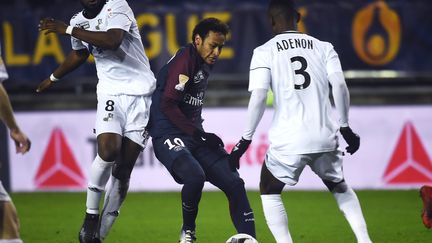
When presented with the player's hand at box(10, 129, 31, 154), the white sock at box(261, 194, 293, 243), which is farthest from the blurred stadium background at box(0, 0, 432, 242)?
the player's hand at box(10, 129, 31, 154)

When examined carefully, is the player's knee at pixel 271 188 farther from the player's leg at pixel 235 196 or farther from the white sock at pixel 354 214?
the player's leg at pixel 235 196

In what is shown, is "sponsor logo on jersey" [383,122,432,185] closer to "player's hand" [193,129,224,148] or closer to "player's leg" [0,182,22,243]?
"player's hand" [193,129,224,148]

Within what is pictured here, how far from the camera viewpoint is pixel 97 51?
7.53 metres

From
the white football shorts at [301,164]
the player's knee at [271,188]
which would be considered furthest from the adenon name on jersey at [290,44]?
the player's knee at [271,188]

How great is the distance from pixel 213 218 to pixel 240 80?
444 cm

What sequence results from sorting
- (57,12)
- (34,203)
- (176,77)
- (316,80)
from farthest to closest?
(57,12) → (34,203) → (176,77) → (316,80)

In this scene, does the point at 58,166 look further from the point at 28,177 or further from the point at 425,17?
the point at 425,17

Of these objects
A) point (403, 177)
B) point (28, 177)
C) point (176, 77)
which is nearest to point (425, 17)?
point (403, 177)

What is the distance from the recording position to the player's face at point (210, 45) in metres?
7.33

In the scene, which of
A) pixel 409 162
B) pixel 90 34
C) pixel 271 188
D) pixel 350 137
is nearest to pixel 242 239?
pixel 271 188

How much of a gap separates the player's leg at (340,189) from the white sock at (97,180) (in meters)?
1.71

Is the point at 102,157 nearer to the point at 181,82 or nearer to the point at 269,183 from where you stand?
the point at 181,82

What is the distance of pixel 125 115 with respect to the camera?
746 cm

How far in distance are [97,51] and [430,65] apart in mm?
7882
